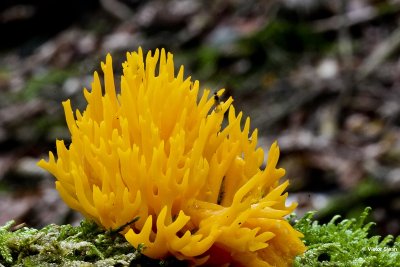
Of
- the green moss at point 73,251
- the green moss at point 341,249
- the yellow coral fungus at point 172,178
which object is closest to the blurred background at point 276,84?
the green moss at point 341,249

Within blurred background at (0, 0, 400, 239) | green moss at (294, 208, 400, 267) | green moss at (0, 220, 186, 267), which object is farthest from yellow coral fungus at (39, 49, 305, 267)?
blurred background at (0, 0, 400, 239)

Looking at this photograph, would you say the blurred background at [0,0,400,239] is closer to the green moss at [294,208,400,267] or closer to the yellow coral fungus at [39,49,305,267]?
the green moss at [294,208,400,267]

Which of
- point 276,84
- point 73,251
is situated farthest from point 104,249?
point 276,84

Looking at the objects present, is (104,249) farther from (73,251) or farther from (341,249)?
(341,249)

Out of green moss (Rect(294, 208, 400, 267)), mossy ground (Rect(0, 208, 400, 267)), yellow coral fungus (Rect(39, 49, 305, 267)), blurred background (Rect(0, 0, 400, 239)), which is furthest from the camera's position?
blurred background (Rect(0, 0, 400, 239))

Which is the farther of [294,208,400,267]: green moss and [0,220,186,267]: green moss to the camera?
[294,208,400,267]: green moss

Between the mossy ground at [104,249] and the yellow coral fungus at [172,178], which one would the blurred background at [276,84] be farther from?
the yellow coral fungus at [172,178]

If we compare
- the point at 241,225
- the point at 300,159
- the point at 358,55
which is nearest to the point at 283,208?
the point at 241,225
